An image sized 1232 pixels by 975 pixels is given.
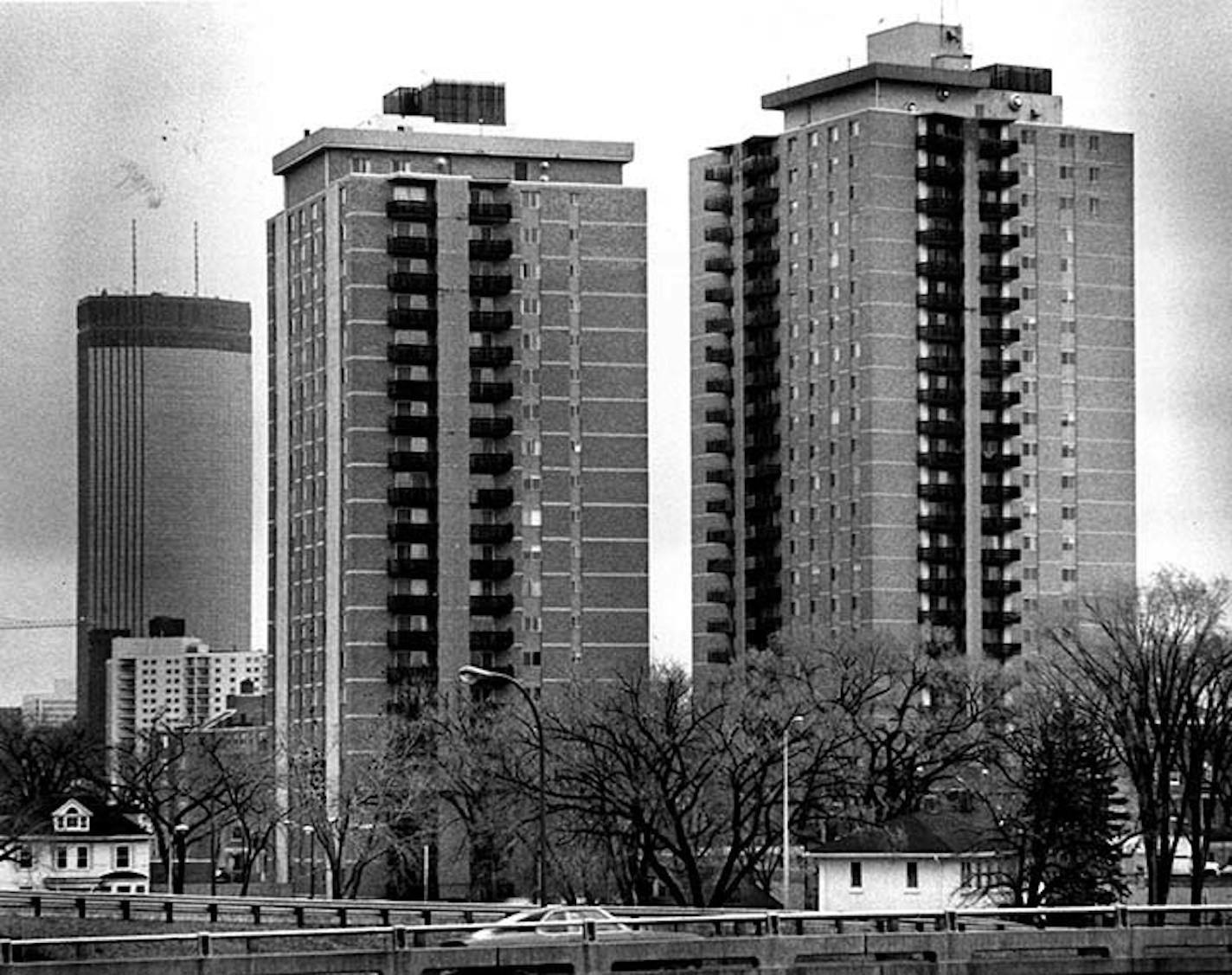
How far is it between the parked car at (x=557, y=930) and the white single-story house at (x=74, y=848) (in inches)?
3609

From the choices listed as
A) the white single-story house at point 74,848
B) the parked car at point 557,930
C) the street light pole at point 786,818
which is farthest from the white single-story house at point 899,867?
the white single-story house at point 74,848

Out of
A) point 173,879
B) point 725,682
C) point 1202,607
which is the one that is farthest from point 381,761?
point 1202,607

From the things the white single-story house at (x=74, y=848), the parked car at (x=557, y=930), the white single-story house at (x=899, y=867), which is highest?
the parked car at (x=557, y=930)

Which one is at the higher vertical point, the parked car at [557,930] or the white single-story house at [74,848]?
the parked car at [557,930]

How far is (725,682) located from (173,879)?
3185 cm

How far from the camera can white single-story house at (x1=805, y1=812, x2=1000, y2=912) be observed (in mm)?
121375

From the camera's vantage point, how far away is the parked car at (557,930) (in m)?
63.6

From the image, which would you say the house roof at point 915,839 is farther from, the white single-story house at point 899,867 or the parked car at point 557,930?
the parked car at point 557,930

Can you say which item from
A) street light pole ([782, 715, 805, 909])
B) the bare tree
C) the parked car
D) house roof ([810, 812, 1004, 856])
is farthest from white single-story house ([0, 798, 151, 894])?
the parked car

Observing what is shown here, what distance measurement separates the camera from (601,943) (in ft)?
199

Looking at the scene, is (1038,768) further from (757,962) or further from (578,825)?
(757,962)

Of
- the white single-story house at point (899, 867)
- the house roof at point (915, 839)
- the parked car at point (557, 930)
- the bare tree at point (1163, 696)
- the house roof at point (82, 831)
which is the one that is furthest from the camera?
the house roof at point (82, 831)

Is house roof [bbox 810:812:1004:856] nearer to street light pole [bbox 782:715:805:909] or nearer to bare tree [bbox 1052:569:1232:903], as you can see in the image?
street light pole [bbox 782:715:805:909]

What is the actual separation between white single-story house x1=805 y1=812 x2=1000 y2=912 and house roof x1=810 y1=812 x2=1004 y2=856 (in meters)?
0.03
